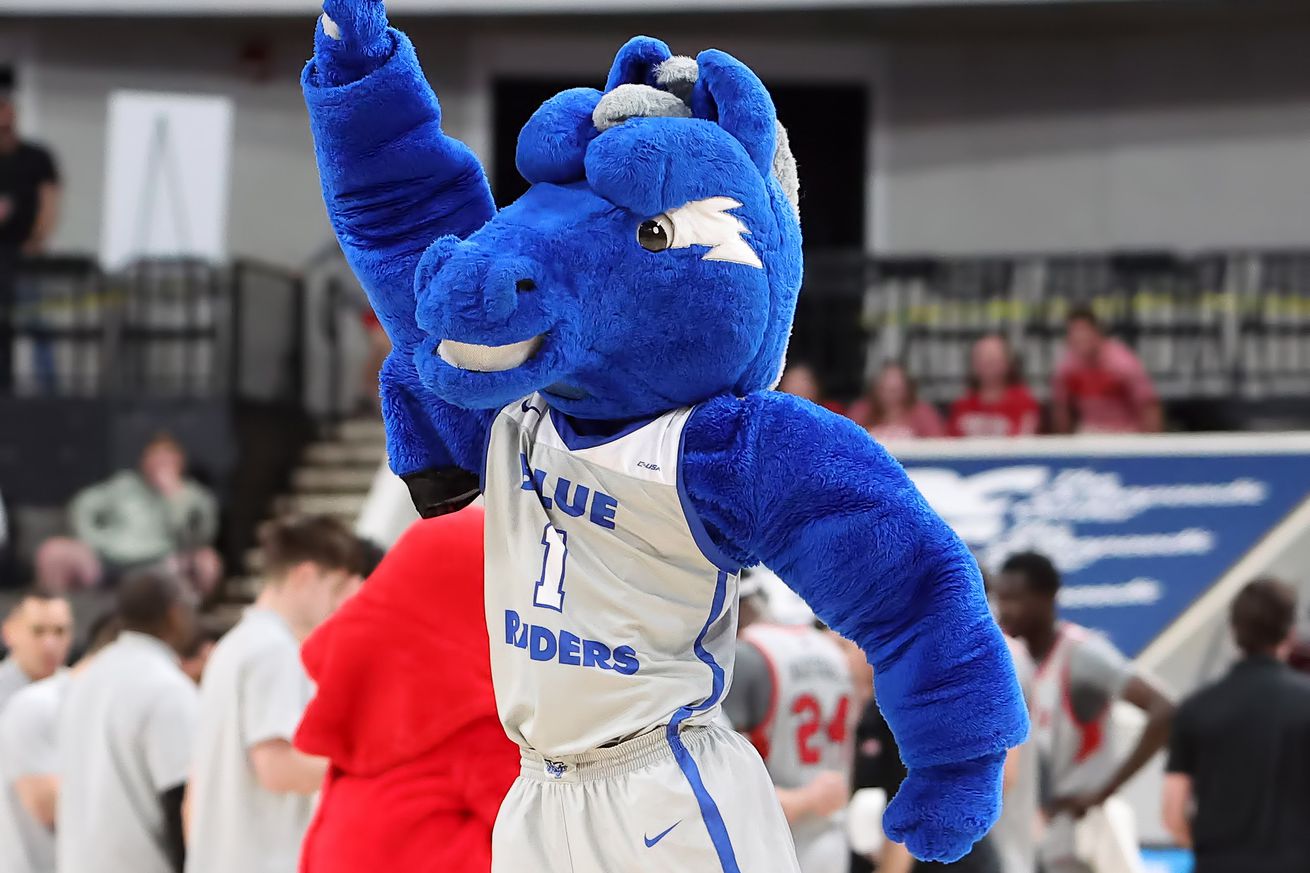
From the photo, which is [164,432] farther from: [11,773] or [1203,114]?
[1203,114]

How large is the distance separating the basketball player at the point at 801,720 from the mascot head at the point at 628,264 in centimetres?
209

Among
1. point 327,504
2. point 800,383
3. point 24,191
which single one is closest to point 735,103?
point 800,383

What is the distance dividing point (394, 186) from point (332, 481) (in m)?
8.99

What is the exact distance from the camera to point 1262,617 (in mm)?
4750

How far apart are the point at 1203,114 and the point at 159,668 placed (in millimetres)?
11533

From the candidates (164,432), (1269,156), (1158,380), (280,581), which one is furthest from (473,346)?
(1269,156)

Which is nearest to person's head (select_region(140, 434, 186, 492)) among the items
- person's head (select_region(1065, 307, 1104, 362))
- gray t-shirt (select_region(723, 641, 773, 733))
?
person's head (select_region(1065, 307, 1104, 362))

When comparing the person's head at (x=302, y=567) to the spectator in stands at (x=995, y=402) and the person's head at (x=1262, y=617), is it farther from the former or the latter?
the spectator in stands at (x=995, y=402)

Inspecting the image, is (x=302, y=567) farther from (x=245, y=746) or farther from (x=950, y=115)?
(x=950, y=115)

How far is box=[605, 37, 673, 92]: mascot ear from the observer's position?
2297 millimetres

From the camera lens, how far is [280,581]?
4141 millimetres

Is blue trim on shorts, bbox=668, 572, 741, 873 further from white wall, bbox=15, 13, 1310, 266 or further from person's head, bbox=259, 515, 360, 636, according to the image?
white wall, bbox=15, 13, 1310, 266

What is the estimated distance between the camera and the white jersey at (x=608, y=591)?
86.0 inches

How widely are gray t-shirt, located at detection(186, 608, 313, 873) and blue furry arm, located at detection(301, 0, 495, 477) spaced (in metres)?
1.63
